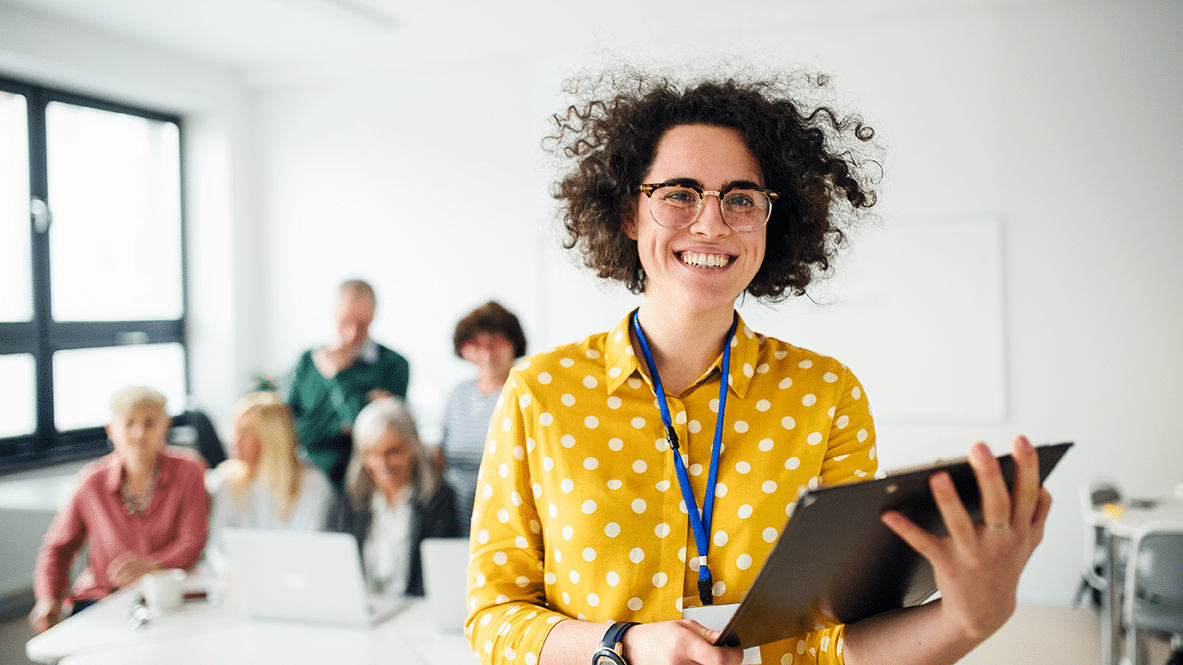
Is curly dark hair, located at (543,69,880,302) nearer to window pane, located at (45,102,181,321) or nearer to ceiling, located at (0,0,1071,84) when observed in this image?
ceiling, located at (0,0,1071,84)

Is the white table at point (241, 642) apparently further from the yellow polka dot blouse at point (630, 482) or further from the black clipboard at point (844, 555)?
the black clipboard at point (844, 555)

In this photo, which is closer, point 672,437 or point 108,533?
point 672,437

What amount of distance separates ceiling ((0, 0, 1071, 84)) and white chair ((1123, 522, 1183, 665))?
113 inches

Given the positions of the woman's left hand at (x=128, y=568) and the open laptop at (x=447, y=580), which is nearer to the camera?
the open laptop at (x=447, y=580)

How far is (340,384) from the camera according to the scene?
404 cm

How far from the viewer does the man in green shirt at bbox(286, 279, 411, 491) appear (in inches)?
159

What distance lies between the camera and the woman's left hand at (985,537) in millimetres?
791

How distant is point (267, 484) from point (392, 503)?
668 millimetres

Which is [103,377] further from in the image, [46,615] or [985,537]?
[985,537]

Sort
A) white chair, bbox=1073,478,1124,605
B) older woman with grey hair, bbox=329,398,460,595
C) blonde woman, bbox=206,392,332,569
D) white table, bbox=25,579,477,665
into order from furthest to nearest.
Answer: white chair, bbox=1073,478,1124,605, blonde woman, bbox=206,392,332,569, older woman with grey hair, bbox=329,398,460,595, white table, bbox=25,579,477,665

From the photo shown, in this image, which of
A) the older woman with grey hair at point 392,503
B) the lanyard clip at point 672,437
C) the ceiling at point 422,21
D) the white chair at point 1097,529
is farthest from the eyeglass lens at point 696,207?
the ceiling at point 422,21

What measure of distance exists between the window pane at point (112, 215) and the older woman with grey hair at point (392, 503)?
331 centimetres

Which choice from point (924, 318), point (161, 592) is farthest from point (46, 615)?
point (924, 318)

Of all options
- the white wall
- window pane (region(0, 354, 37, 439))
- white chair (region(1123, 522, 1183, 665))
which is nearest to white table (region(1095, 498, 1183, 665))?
white chair (region(1123, 522, 1183, 665))
